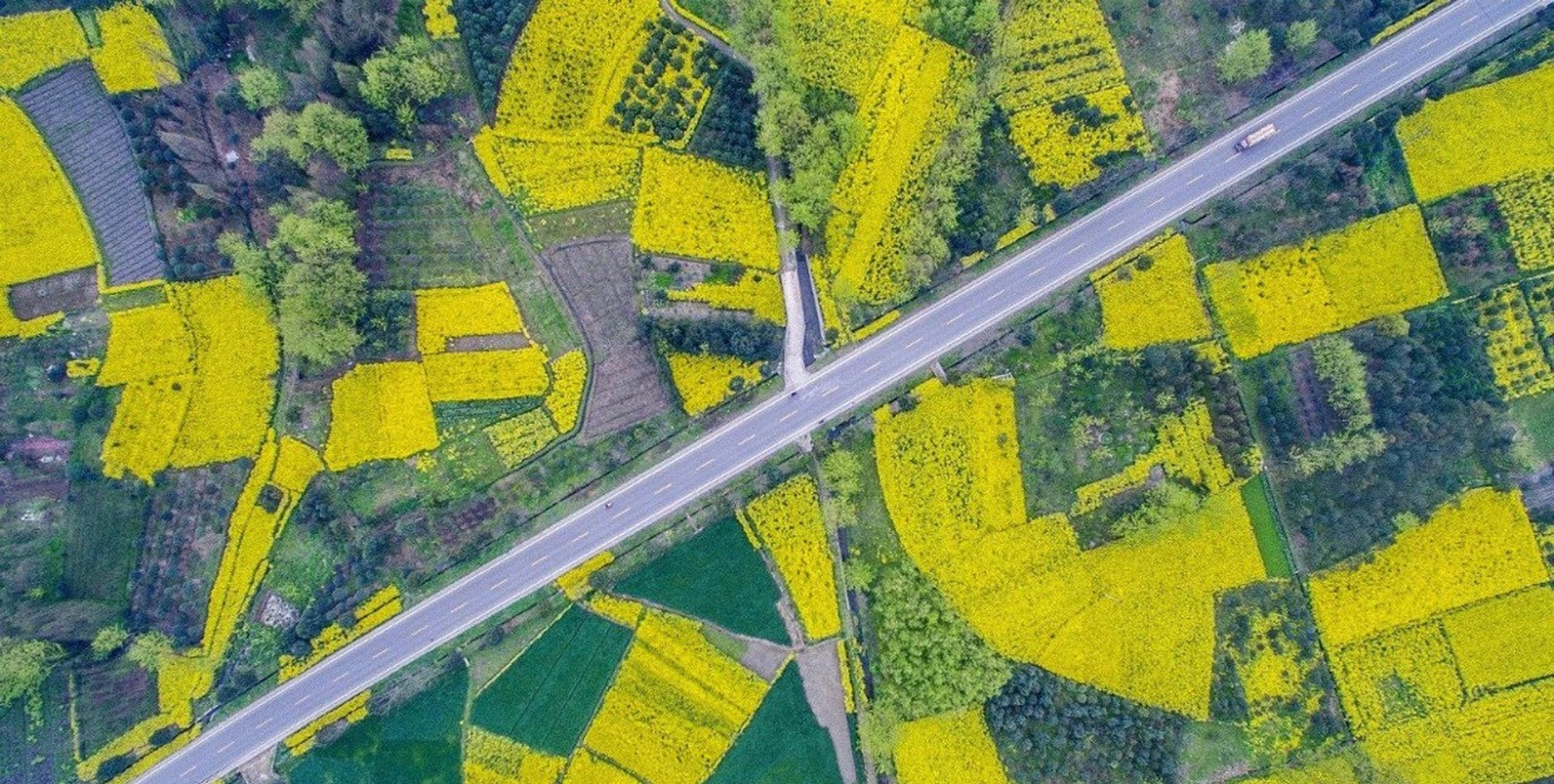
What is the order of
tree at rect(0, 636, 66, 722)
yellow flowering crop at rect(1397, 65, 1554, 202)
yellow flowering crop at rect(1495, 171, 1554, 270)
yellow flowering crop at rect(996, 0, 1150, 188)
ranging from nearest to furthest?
tree at rect(0, 636, 66, 722), yellow flowering crop at rect(1495, 171, 1554, 270), yellow flowering crop at rect(1397, 65, 1554, 202), yellow flowering crop at rect(996, 0, 1150, 188)

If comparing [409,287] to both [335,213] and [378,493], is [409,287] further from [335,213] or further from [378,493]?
[378,493]

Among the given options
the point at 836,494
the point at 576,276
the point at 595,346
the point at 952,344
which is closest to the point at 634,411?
the point at 595,346

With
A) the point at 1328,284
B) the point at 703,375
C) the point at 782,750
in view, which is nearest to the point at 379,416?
the point at 703,375

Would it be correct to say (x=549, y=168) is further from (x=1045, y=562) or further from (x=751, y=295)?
(x=1045, y=562)

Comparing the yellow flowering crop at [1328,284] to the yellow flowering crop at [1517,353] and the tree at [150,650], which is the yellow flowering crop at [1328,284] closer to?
the yellow flowering crop at [1517,353]

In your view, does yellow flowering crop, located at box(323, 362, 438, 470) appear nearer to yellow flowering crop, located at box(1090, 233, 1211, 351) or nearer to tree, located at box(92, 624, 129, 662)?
tree, located at box(92, 624, 129, 662)

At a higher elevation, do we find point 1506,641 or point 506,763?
point 506,763

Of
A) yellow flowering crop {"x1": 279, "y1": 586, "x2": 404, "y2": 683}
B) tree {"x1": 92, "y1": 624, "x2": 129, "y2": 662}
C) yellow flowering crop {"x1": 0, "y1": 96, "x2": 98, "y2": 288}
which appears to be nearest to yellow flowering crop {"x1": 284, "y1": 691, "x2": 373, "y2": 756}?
yellow flowering crop {"x1": 279, "y1": 586, "x2": 404, "y2": 683}

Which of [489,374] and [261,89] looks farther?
[489,374]
